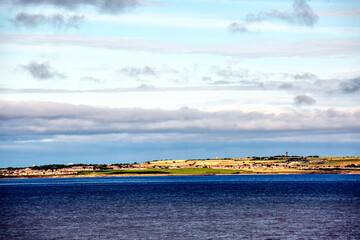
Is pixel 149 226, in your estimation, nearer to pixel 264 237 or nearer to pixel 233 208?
pixel 264 237

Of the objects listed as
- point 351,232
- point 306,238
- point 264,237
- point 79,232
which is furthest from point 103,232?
point 351,232

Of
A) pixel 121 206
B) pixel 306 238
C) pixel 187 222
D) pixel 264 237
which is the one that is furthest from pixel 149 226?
pixel 121 206

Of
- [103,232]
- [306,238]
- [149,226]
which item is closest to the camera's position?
[306,238]

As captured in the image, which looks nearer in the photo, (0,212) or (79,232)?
(79,232)

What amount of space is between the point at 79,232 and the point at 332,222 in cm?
2854

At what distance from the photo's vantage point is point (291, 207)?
76.9 metres

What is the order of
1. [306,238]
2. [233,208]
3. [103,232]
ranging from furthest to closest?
[233,208] < [103,232] < [306,238]

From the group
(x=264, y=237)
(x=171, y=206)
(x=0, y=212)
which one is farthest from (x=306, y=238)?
(x=0, y=212)

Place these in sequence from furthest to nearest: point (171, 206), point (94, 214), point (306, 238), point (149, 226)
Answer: point (171, 206) → point (94, 214) → point (149, 226) → point (306, 238)

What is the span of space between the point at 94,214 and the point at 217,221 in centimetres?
1940

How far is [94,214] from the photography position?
232ft

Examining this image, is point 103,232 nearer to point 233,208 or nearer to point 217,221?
point 217,221

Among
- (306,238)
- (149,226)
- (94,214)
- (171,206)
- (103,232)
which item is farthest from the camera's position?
(171,206)

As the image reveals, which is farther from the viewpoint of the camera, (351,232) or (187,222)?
(187,222)
